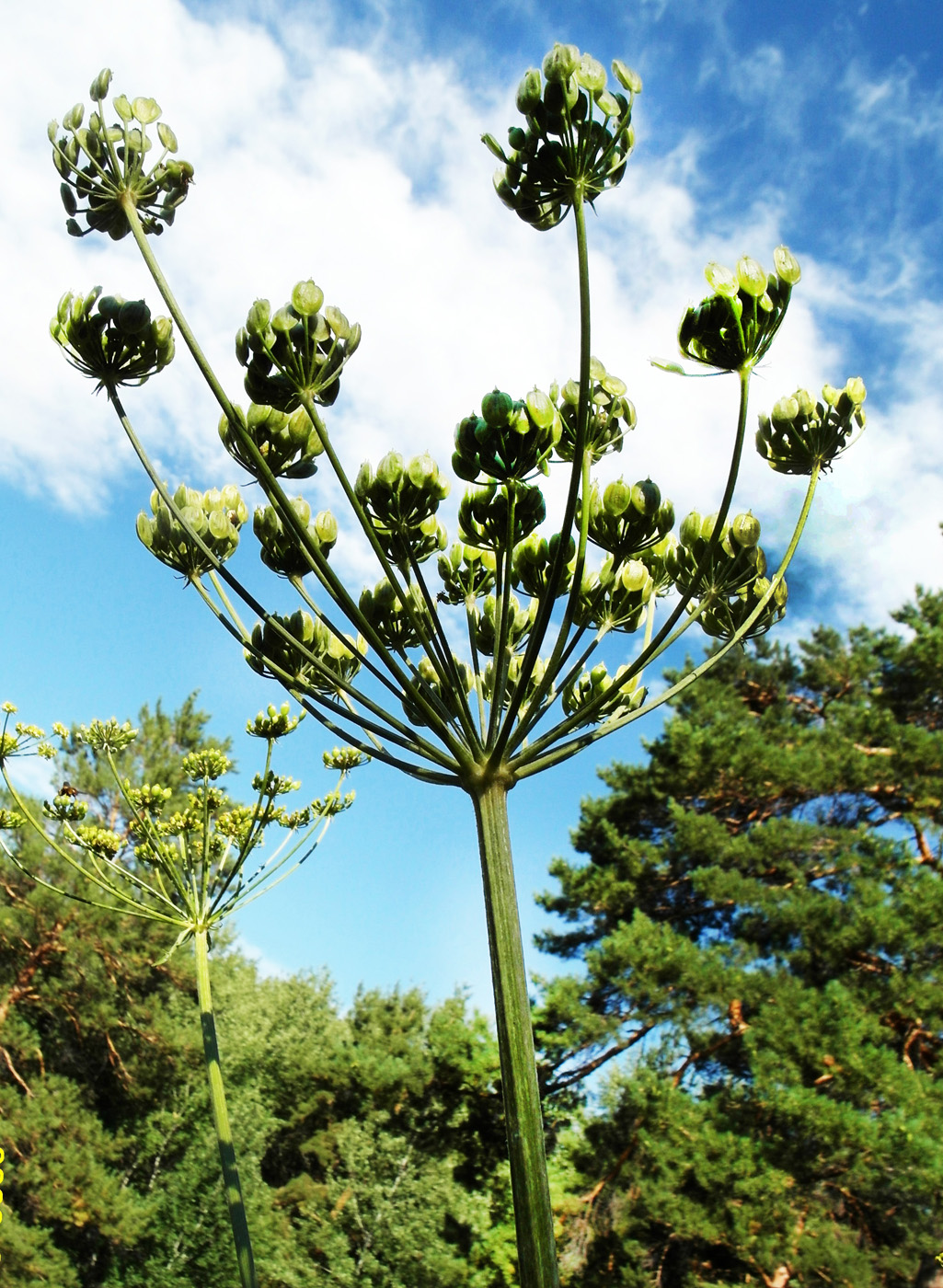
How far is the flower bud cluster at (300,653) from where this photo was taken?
304cm

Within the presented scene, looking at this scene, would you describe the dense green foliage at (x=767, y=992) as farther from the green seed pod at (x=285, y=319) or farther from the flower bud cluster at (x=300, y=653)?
the green seed pod at (x=285, y=319)

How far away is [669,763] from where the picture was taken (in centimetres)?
1925

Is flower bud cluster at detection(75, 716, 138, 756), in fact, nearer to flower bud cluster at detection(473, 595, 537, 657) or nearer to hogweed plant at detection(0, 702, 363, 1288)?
hogweed plant at detection(0, 702, 363, 1288)

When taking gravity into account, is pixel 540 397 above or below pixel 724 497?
above

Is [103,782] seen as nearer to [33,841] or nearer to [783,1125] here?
A: [33,841]

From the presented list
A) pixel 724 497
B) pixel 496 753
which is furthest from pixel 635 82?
pixel 496 753

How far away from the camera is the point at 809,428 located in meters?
2.85

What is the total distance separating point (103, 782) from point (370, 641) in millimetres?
23863

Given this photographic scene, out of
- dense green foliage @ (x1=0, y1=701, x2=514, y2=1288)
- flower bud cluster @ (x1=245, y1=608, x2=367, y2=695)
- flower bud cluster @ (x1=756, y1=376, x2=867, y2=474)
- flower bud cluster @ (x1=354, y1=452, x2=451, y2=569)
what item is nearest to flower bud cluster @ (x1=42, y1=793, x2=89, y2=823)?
flower bud cluster @ (x1=245, y1=608, x2=367, y2=695)

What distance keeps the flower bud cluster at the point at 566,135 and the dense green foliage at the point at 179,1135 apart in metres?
19.6

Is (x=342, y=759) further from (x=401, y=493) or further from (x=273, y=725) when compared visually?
(x=401, y=493)

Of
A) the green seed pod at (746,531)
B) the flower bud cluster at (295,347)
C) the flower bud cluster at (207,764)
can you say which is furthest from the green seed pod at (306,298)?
the flower bud cluster at (207,764)

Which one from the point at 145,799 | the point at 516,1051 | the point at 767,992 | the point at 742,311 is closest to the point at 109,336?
the point at 742,311

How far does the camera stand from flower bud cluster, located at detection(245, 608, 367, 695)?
3.04 metres
